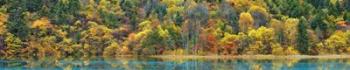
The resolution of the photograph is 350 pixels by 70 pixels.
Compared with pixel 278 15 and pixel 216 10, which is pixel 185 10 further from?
pixel 278 15

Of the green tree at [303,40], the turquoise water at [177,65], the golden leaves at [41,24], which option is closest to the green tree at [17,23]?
the golden leaves at [41,24]

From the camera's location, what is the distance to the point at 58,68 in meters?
61.0

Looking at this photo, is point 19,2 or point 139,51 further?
point 19,2

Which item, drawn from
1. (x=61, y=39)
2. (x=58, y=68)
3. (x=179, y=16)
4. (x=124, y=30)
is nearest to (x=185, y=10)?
(x=179, y=16)

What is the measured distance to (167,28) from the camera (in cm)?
11269

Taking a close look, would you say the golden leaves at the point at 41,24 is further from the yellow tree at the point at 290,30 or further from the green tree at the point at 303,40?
the green tree at the point at 303,40

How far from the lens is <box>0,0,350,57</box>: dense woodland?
105625mm

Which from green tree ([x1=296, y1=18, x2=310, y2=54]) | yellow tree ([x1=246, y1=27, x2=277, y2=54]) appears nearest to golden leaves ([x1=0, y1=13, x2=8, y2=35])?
yellow tree ([x1=246, y1=27, x2=277, y2=54])

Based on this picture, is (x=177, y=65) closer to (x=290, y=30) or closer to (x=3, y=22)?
(x=290, y=30)

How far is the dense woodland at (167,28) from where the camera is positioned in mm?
105625

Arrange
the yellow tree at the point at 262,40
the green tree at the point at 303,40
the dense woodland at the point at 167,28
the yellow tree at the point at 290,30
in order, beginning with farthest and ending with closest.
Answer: the yellow tree at the point at 290,30 < the dense woodland at the point at 167,28 < the green tree at the point at 303,40 < the yellow tree at the point at 262,40

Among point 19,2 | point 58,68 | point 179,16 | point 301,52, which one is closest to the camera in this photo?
point 58,68

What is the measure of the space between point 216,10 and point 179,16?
7.43 metres

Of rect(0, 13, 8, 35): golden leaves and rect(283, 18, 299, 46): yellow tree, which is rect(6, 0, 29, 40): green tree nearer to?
rect(0, 13, 8, 35): golden leaves
